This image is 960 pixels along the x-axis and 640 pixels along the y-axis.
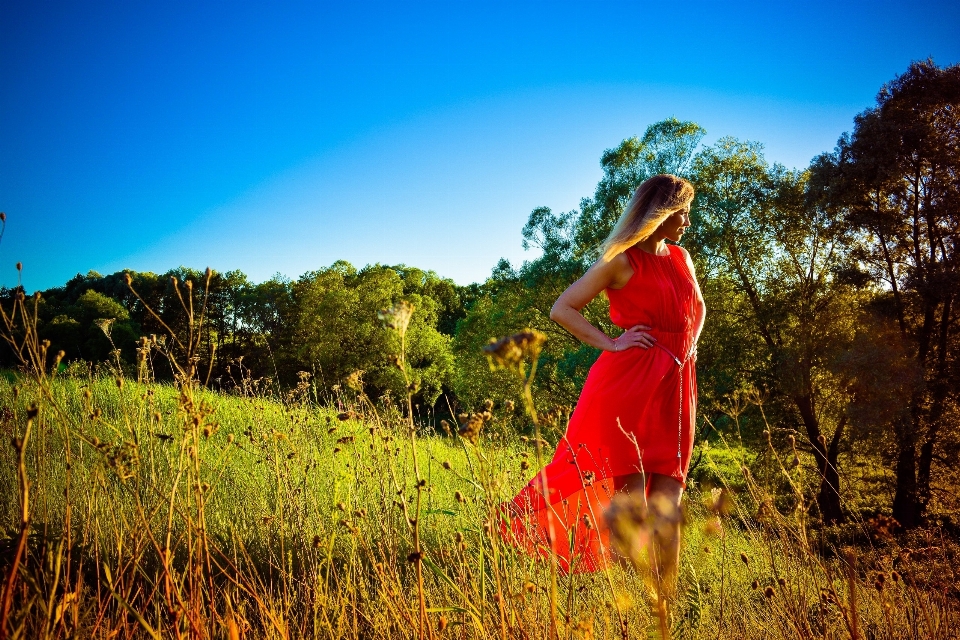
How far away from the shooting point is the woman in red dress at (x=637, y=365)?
118 inches

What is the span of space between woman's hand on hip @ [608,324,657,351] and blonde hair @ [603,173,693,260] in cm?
42

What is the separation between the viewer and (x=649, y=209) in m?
3.12

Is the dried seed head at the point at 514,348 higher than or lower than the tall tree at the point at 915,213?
lower

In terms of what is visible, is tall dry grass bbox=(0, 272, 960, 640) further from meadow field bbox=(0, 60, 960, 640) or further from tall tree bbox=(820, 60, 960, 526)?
tall tree bbox=(820, 60, 960, 526)

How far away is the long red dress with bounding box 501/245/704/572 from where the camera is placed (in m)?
2.99

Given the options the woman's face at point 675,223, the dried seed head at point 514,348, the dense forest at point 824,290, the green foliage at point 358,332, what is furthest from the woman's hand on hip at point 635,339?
the green foliage at point 358,332

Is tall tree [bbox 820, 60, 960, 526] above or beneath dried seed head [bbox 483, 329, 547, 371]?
above

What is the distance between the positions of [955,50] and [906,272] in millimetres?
4346

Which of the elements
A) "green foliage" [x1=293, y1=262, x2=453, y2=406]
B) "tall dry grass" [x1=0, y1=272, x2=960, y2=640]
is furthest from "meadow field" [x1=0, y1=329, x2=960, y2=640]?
"green foliage" [x1=293, y1=262, x2=453, y2=406]

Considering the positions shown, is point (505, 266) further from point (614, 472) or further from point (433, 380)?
point (614, 472)

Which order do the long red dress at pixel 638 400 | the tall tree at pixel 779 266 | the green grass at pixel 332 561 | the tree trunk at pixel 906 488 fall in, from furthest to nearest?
the tall tree at pixel 779 266
the tree trunk at pixel 906 488
the long red dress at pixel 638 400
the green grass at pixel 332 561

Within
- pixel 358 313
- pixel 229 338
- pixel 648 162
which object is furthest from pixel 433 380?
pixel 648 162

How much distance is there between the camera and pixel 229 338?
28.1 meters

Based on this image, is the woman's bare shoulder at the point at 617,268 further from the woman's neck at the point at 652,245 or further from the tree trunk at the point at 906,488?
the tree trunk at the point at 906,488
